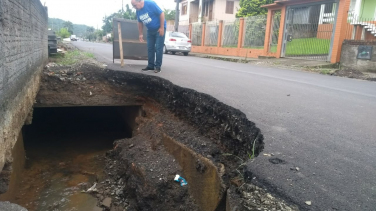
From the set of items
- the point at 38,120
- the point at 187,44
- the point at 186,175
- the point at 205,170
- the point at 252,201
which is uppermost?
the point at 187,44

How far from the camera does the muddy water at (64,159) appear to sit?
13.3ft

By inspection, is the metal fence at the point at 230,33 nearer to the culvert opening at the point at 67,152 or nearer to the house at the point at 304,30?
the house at the point at 304,30

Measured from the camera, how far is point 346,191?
1.88 metres

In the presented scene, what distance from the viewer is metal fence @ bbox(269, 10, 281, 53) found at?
14719 mm

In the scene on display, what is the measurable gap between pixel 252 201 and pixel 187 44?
1688 centimetres

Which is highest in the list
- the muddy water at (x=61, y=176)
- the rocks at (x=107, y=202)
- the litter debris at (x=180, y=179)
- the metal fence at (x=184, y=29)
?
the metal fence at (x=184, y=29)

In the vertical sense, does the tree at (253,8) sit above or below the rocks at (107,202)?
above

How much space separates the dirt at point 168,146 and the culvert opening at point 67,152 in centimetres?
35

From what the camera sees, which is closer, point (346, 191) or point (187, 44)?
point (346, 191)

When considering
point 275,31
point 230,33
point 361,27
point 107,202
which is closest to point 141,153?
point 107,202

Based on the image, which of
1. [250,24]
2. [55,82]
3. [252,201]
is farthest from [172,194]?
[250,24]

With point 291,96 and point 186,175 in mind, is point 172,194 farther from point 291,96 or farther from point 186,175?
point 291,96

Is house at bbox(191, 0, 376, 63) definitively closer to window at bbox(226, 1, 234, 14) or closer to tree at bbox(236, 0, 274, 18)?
tree at bbox(236, 0, 274, 18)

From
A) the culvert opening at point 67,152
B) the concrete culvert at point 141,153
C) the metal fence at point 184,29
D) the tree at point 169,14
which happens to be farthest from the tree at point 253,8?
the tree at point 169,14
